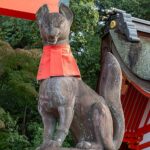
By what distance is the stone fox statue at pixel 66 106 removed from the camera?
2070 millimetres

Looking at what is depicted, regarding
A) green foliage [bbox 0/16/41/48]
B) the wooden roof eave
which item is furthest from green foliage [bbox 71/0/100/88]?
the wooden roof eave

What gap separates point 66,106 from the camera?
2064mm

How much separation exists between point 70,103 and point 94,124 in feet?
0.53

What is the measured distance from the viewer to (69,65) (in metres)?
2.17

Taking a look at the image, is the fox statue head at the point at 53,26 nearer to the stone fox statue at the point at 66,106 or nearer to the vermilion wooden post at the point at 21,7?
the stone fox statue at the point at 66,106

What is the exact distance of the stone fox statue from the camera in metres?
2.07

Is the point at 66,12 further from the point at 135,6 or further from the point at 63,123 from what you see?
the point at 135,6

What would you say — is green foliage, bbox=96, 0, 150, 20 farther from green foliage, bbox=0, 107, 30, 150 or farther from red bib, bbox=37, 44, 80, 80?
red bib, bbox=37, 44, 80, 80

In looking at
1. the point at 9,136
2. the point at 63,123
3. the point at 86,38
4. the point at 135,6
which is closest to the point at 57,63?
the point at 63,123

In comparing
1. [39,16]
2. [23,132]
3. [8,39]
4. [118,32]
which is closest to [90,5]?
[8,39]

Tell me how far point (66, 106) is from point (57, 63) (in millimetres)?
217

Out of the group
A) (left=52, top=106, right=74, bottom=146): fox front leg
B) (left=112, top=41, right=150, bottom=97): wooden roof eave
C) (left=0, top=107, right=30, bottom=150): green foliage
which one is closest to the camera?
(left=52, top=106, right=74, bottom=146): fox front leg

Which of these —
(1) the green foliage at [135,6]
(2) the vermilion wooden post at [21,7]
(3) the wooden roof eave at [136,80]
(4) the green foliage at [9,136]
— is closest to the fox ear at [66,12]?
(3) the wooden roof eave at [136,80]

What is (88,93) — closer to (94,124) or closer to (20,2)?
(94,124)
